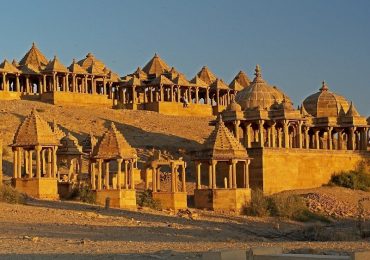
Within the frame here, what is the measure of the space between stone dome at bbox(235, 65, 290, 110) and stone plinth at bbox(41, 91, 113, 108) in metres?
15.3

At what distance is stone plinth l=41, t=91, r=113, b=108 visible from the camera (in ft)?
205

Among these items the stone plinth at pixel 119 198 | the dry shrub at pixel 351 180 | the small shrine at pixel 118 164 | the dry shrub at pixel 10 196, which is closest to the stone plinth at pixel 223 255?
the dry shrub at pixel 10 196

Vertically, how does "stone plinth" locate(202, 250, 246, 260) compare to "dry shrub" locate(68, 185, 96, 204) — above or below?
below

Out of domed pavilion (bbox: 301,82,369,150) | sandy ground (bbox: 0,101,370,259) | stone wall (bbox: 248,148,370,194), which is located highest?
domed pavilion (bbox: 301,82,369,150)

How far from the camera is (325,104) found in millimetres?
57375

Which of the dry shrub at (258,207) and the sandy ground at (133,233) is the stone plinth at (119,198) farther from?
the dry shrub at (258,207)

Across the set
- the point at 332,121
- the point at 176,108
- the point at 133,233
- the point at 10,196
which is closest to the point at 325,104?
the point at 332,121

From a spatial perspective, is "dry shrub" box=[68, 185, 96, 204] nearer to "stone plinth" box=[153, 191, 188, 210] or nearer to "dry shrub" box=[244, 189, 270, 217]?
"stone plinth" box=[153, 191, 188, 210]

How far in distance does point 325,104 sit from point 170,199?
21714mm

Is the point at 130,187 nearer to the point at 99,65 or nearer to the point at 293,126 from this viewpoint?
the point at 293,126

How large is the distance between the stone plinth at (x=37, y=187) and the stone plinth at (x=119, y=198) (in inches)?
73.5

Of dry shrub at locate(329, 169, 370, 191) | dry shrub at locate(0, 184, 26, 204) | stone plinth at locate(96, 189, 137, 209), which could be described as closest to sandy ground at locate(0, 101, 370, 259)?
dry shrub at locate(0, 184, 26, 204)

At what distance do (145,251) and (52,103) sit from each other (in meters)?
41.6

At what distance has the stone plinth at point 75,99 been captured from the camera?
62.5m
